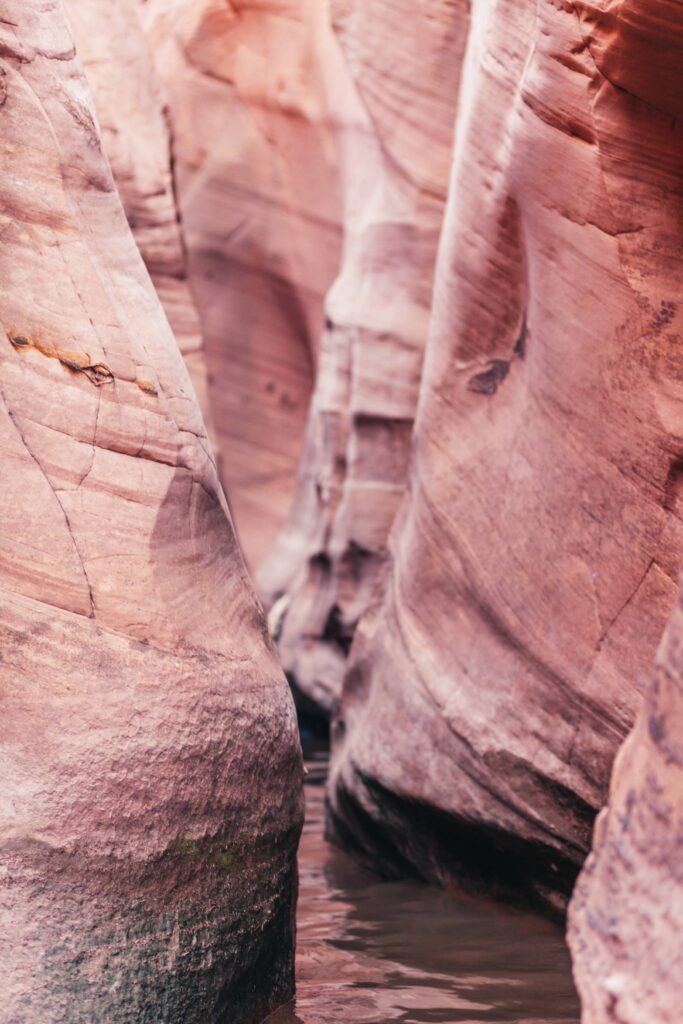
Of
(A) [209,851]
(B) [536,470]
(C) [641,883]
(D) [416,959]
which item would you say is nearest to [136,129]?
(B) [536,470]

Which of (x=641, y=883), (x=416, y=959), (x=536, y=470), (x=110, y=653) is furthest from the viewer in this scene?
(x=536, y=470)

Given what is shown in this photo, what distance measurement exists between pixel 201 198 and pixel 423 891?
815cm

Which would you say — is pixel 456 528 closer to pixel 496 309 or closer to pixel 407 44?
pixel 496 309

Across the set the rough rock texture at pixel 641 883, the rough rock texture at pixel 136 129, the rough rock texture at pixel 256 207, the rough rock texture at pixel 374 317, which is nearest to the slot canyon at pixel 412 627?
the rough rock texture at pixel 641 883

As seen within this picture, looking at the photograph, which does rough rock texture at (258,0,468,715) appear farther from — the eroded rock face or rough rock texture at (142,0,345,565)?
the eroded rock face

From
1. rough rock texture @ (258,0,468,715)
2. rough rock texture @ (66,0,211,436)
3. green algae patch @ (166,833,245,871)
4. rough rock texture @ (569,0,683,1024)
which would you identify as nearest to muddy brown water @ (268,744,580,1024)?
green algae patch @ (166,833,245,871)

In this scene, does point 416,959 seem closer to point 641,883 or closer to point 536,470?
point 536,470

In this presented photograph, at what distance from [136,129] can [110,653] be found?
19.7 feet

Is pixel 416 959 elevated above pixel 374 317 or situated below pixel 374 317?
below

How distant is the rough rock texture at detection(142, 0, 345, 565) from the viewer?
11.5 metres

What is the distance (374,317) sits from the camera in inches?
351

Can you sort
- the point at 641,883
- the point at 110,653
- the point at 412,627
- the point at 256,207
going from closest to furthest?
the point at 641,883 → the point at 110,653 → the point at 412,627 → the point at 256,207

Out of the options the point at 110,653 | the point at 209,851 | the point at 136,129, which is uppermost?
the point at 136,129

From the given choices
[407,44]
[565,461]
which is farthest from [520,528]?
[407,44]
